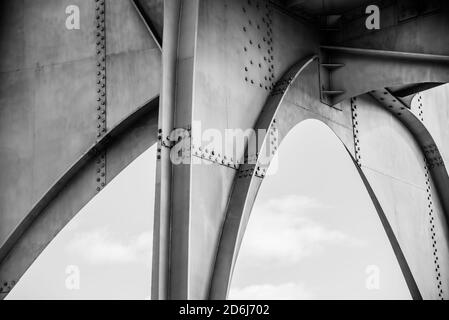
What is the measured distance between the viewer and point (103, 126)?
524 inches

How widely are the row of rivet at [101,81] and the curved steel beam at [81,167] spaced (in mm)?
154

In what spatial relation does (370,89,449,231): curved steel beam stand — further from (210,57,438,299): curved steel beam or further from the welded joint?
the welded joint

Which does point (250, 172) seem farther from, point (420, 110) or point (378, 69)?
point (420, 110)

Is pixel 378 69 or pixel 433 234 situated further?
pixel 433 234

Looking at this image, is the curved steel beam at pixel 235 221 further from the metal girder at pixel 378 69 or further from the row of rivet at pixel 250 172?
the metal girder at pixel 378 69

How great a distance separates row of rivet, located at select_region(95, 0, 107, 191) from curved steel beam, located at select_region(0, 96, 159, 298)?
0.50 feet

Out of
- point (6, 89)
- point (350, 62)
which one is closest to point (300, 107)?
point (350, 62)

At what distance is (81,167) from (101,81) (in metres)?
1.62

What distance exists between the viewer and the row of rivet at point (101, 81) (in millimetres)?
13320

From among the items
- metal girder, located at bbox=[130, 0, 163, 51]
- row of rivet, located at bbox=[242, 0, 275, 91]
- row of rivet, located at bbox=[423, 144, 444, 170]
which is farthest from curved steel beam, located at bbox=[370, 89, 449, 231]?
metal girder, located at bbox=[130, 0, 163, 51]

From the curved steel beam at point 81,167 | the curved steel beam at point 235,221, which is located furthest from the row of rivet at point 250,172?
the curved steel beam at point 81,167

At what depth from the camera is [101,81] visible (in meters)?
13.4

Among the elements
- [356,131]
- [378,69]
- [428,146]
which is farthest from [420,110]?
[378,69]
